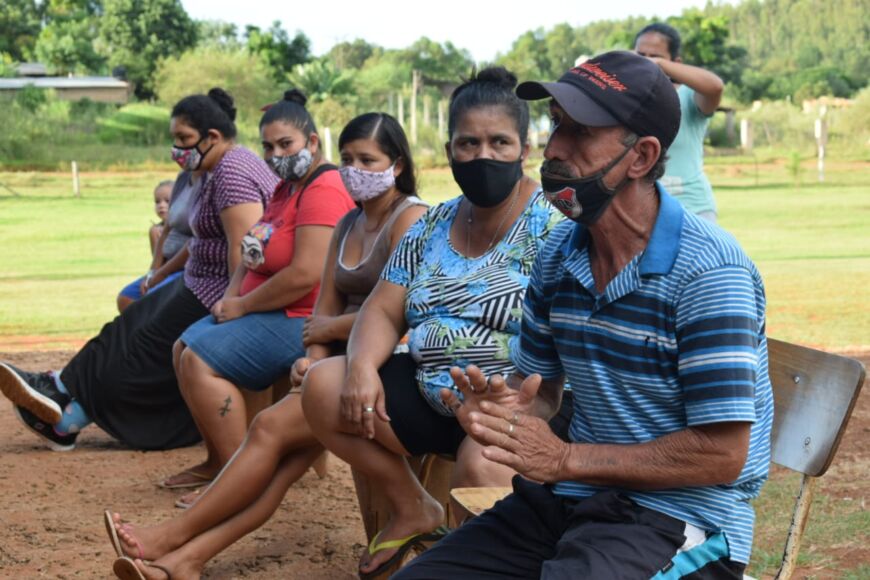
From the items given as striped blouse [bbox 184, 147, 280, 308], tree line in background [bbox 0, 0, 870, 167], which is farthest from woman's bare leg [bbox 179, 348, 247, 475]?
tree line in background [bbox 0, 0, 870, 167]

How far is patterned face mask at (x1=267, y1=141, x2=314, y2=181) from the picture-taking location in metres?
5.49

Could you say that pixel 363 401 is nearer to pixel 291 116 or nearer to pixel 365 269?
pixel 365 269

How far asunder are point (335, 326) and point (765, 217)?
2139 cm

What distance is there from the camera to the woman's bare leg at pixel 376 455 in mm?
3898

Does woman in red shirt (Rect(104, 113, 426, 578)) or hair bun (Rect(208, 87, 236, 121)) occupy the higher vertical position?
hair bun (Rect(208, 87, 236, 121))

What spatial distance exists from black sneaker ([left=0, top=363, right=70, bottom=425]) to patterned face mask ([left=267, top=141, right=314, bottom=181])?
7.12ft

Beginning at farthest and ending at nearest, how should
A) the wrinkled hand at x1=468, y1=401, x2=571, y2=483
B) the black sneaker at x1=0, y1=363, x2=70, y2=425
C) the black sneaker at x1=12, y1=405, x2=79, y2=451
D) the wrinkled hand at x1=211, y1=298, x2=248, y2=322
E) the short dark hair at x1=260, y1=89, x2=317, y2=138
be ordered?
the black sneaker at x1=12, y1=405, x2=79, y2=451 → the black sneaker at x1=0, y1=363, x2=70, y2=425 → the short dark hair at x1=260, y1=89, x2=317, y2=138 → the wrinkled hand at x1=211, y1=298, x2=248, y2=322 → the wrinkled hand at x1=468, y1=401, x2=571, y2=483

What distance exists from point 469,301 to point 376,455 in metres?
0.60

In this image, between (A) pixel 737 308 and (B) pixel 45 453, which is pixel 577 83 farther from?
(B) pixel 45 453

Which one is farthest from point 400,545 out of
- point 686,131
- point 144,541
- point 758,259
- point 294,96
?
point 758,259

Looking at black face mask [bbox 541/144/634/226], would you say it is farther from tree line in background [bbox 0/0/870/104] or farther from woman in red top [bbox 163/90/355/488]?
tree line in background [bbox 0/0/870/104]

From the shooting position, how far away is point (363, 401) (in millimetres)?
3791

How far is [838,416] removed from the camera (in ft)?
9.71

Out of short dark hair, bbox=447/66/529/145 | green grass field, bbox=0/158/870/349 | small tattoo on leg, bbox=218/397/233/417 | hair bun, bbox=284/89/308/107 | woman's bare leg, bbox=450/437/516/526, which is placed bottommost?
green grass field, bbox=0/158/870/349
